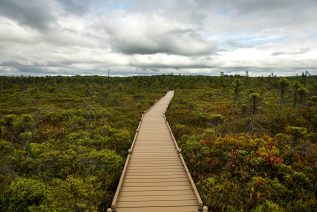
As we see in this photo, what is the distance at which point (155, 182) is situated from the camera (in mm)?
9359

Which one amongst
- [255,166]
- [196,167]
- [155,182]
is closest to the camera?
[155,182]

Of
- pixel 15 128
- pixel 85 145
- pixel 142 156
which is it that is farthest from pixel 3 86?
pixel 142 156

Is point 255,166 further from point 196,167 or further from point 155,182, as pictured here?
point 155,182

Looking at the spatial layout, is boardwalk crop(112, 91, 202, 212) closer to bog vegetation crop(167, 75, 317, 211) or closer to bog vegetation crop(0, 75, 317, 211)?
bog vegetation crop(0, 75, 317, 211)

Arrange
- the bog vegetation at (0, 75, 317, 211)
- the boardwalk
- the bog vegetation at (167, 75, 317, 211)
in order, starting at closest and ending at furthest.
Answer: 1. the boardwalk
2. the bog vegetation at (0, 75, 317, 211)
3. the bog vegetation at (167, 75, 317, 211)

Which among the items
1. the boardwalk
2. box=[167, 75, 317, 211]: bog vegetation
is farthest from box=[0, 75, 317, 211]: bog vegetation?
the boardwalk

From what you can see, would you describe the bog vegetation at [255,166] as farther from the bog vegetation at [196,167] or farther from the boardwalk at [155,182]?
the boardwalk at [155,182]

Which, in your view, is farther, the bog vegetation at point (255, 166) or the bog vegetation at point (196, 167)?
the bog vegetation at point (255, 166)

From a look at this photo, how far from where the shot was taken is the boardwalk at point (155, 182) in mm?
7762

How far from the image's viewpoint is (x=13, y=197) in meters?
7.94

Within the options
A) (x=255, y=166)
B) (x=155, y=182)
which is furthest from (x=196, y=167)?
(x=155, y=182)

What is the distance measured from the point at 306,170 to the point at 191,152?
5.09 meters

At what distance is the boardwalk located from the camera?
776 centimetres

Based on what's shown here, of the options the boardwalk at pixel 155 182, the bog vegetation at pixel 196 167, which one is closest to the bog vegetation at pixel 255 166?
the bog vegetation at pixel 196 167
